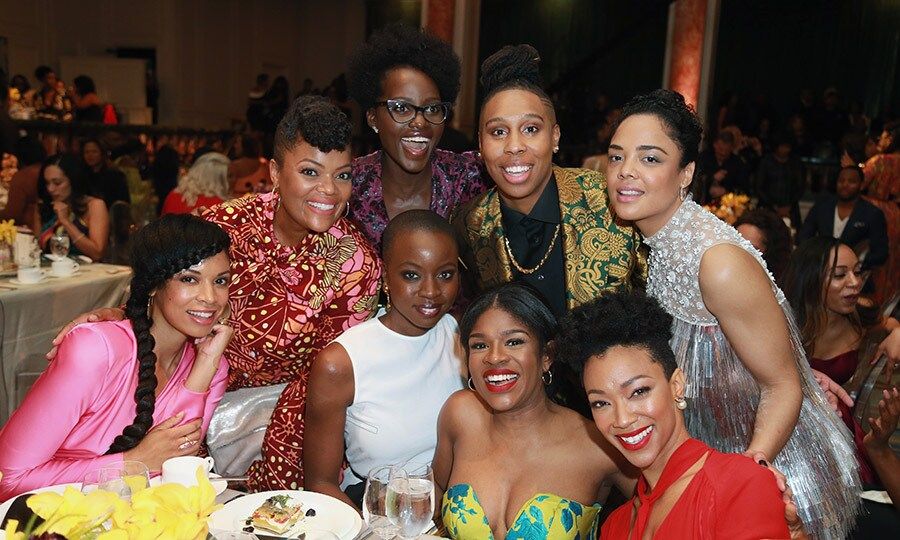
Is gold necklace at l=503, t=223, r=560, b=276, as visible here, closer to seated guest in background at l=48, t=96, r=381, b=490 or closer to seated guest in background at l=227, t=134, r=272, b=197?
seated guest in background at l=48, t=96, r=381, b=490

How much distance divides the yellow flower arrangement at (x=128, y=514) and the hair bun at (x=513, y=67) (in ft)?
5.96

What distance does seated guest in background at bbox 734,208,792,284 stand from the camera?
412 cm

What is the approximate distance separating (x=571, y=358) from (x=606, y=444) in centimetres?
38

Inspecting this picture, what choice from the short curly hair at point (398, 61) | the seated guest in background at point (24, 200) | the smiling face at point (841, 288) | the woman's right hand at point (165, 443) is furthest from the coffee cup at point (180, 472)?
the seated guest in background at point (24, 200)

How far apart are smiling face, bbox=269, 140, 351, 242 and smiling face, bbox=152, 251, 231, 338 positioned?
0.39 metres

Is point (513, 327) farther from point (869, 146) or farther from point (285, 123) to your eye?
point (869, 146)

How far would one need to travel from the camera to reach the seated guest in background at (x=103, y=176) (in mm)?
7090

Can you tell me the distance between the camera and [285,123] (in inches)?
108

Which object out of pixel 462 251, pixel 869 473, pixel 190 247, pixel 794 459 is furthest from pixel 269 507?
pixel 869 473

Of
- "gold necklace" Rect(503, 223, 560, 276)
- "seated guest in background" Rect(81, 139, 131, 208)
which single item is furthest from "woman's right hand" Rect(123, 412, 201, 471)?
"seated guest in background" Rect(81, 139, 131, 208)

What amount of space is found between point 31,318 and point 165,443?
9.05 ft

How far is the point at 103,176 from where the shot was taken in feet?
23.5

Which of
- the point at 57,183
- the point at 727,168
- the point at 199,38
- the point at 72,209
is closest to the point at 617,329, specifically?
the point at 57,183

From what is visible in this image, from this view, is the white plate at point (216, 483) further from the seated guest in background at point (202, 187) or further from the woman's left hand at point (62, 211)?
the seated guest in background at point (202, 187)
